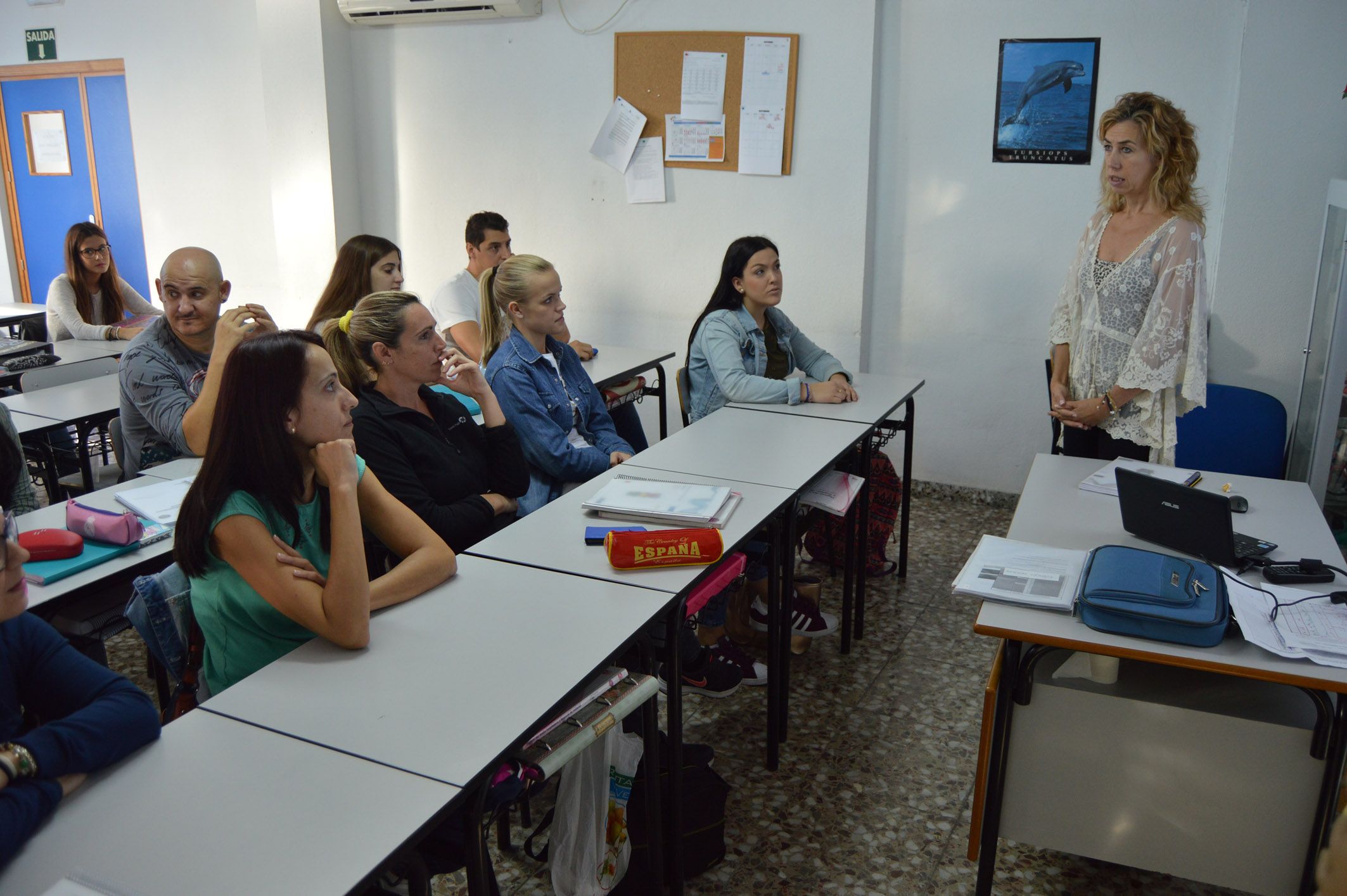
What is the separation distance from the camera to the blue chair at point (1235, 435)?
3424 millimetres

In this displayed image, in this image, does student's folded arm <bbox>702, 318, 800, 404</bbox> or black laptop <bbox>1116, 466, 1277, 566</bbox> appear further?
student's folded arm <bbox>702, 318, 800, 404</bbox>

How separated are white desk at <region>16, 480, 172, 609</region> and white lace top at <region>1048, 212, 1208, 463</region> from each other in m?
2.54

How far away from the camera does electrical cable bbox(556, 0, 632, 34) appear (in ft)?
15.3

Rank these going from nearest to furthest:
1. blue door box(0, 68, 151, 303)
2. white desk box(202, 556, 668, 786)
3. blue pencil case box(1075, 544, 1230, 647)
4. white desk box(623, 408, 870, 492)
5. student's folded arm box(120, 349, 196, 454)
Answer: white desk box(202, 556, 668, 786), blue pencil case box(1075, 544, 1230, 647), white desk box(623, 408, 870, 492), student's folded arm box(120, 349, 196, 454), blue door box(0, 68, 151, 303)

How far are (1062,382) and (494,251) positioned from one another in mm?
2503

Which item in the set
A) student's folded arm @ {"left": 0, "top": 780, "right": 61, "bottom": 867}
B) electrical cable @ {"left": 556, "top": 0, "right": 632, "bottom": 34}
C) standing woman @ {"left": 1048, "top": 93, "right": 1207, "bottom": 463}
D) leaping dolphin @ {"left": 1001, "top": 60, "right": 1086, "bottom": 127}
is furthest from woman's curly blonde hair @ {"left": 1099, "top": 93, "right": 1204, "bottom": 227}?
student's folded arm @ {"left": 0, "top": 780, "right": 61, "bottom": 867}

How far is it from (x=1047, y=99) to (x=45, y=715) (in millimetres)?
3984

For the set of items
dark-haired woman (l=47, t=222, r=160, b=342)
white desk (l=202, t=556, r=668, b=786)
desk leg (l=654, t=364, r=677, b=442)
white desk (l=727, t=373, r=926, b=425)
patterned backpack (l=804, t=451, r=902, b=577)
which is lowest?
patterned backpack (l=804, t=451, r=902, b=577)

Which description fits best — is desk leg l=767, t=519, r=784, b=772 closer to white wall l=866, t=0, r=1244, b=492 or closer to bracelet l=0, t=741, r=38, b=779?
bracelet l=0, t=741, r=38, b=779

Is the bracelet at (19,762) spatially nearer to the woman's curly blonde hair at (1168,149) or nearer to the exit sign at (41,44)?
the woman's curly blonde hair at (1168,149)

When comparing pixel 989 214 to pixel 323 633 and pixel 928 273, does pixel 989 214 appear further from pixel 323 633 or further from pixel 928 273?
pixel 323 633

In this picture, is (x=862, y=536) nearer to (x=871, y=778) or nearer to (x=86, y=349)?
(x=871, y=778)

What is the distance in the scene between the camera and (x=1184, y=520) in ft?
7.12

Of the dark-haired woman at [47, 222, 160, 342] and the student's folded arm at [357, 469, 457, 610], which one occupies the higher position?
the dark-haired woman at [47, 222, 160, 342]
